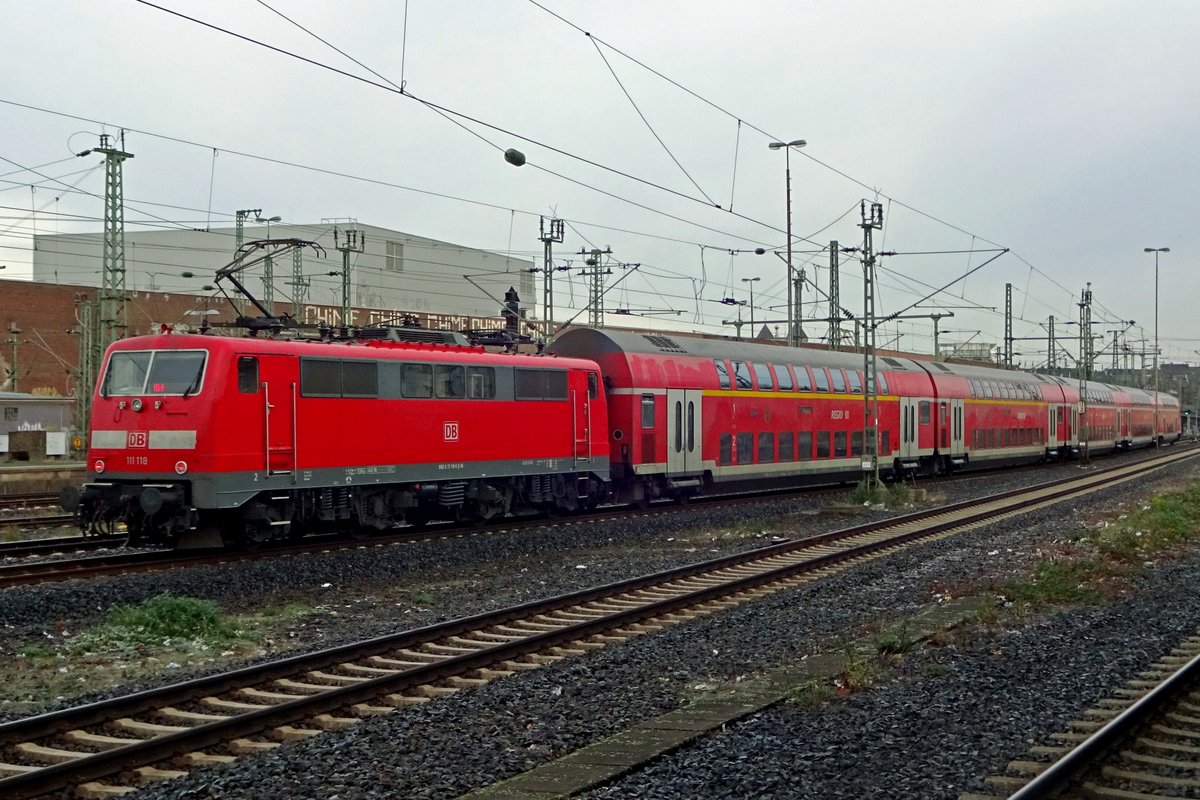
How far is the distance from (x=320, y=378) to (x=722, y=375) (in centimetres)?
1233

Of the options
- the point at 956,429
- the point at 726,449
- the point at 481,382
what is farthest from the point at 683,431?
the point at 956,429

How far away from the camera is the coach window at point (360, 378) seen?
1816 centimetres

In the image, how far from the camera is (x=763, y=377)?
29234 millimetres

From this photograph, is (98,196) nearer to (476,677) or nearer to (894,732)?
(476,677)

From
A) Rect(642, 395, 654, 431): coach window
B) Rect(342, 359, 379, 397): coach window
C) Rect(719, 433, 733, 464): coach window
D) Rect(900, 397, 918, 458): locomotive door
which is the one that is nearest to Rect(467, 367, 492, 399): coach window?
Rect(342, 359, 379, 397): coach window

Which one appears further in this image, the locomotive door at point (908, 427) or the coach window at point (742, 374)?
the locomotive door at point (908, 427)

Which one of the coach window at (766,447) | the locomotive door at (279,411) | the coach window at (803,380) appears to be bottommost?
the coach window at (766,447)

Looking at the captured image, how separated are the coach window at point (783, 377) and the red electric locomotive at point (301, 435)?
9306mm

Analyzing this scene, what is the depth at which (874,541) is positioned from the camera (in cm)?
2005

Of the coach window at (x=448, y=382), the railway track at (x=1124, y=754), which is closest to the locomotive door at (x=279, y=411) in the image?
the coach window at (x=448, y=382)

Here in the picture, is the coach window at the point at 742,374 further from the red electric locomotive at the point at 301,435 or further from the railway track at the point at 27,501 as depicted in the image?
the railway track at the point at 27,501

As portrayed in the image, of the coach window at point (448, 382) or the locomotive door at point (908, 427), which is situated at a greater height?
the coach window at point (448, 382)

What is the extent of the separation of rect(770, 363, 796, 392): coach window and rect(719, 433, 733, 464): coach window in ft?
9.77

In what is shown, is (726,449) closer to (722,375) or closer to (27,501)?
(722,375)
